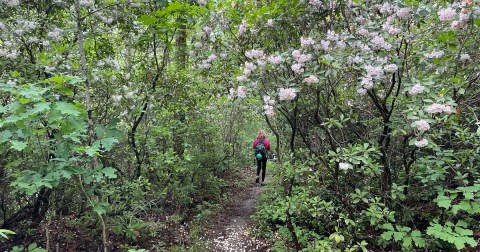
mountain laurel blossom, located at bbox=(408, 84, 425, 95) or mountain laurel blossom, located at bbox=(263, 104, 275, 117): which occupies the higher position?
mountain laurel blossom, located at bbox=(408, 84, 425, 95)

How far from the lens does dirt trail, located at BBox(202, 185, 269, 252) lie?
541 cm

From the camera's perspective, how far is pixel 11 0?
4020 millimetres

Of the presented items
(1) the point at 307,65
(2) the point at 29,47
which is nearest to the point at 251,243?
(1) the point at 307,65

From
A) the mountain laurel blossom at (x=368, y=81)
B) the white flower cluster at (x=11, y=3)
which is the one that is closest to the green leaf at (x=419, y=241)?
the mountain laurel blossom at (x=368, y=81)

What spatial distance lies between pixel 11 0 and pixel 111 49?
1490 millimetres

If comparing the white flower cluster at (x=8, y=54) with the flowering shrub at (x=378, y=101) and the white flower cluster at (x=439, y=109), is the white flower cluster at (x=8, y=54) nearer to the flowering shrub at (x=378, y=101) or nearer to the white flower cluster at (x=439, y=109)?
the flowering shrub at (x=378, y=101)

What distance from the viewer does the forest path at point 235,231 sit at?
542cm

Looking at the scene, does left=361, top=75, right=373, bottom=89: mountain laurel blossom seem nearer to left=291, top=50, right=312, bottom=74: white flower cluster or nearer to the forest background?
the forest background

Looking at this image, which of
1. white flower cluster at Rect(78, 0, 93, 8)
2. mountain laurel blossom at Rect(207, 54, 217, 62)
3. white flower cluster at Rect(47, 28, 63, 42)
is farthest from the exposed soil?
white flower cluster at Rect(78, 0, 93, 8)

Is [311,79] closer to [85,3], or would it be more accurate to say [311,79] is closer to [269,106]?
[269,106]

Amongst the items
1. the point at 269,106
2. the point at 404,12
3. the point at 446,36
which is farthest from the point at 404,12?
the point at 269,106

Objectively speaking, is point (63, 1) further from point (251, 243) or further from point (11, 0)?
point (251, 243)

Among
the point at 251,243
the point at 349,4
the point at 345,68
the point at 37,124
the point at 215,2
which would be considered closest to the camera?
the point at 37,124

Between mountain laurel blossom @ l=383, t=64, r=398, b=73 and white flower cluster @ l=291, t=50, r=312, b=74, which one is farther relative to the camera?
white flower cluster @ l=291, t=50, r=312, b=74
